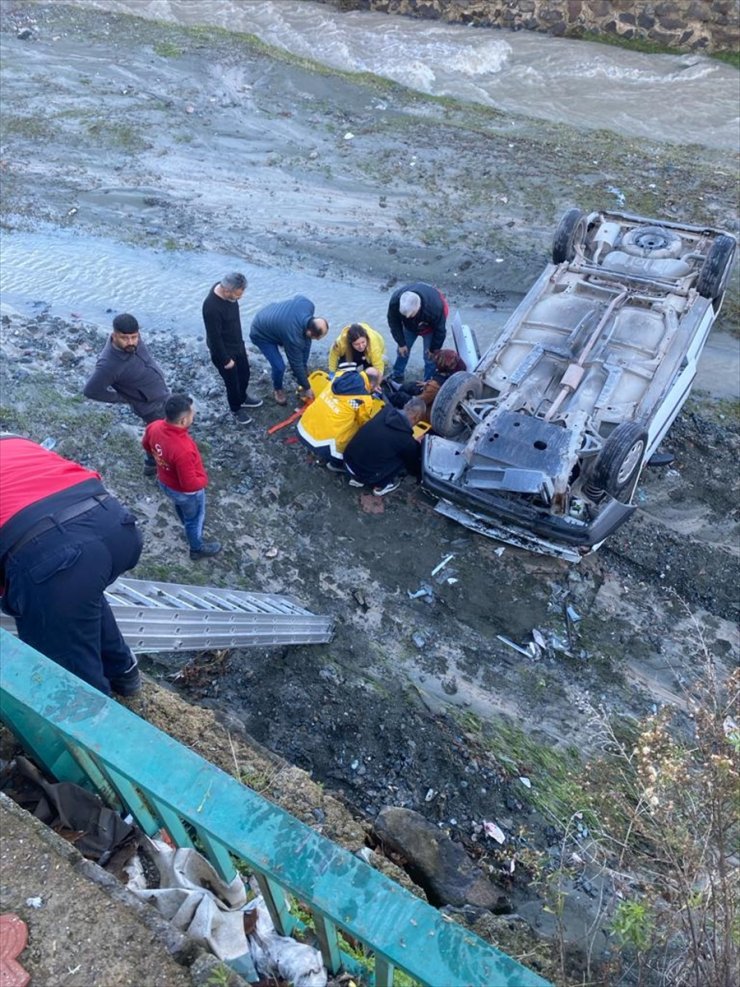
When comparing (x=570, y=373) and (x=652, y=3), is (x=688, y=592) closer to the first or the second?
(x=570, y=373)

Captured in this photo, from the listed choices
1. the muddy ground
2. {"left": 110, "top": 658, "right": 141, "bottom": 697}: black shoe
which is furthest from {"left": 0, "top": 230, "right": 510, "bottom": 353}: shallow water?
{"left": 110, "top": 658, "right": 141, "bottom": 697}: black shoe

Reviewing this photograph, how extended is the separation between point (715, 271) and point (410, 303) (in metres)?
2.95

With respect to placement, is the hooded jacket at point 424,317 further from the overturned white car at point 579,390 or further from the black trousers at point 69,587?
the black trousers at point 69,587

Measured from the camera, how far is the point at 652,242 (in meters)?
7.95

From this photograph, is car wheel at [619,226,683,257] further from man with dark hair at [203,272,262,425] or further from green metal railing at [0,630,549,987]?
green metal railing at [0,630,549,987]

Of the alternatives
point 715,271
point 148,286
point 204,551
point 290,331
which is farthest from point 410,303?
point 148,286

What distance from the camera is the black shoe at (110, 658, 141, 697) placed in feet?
11.6

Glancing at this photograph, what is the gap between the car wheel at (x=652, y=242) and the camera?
786cm

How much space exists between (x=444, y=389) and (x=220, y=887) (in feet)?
15.6

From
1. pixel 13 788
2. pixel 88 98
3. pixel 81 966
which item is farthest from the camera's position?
pixel 88 98

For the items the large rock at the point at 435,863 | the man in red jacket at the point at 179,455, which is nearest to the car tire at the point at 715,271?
the man in red jacket at the point at 179,455

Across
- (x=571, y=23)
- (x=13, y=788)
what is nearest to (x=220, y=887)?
(x=13, y=788)

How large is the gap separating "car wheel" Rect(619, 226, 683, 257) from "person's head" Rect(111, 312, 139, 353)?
5200 millimetres

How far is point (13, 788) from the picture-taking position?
263cm
